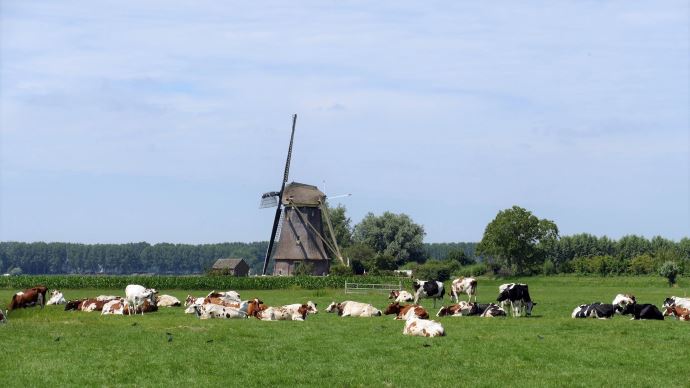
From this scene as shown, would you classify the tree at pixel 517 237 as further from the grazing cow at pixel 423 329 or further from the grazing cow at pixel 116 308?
the grazing cow at pixel 423 329

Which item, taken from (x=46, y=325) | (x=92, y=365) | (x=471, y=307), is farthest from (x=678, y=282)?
(x=92, y=365)

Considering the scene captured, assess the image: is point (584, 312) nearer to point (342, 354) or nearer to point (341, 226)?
point (342, 354)

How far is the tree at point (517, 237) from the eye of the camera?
120m

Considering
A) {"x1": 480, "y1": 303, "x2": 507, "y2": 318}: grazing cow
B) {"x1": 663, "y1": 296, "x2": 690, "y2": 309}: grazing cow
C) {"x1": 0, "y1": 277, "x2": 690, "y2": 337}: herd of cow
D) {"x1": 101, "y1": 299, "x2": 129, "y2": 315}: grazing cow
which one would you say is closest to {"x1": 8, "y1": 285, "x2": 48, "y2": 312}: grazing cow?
{"x1": 0, "y1": 277, "x2": 690, "y2": 337}: herd of cow

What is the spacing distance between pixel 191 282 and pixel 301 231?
2557 cm

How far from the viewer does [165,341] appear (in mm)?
24734

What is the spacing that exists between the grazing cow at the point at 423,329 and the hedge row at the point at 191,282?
52.5 meters

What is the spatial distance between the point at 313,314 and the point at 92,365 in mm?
18344

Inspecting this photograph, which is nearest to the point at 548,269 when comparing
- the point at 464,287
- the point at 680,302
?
the point at 464,287

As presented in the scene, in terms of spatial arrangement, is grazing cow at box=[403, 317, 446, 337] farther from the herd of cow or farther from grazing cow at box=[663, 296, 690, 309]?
grazing cow at box=[663, 296, 690, 309]

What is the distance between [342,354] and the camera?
22.4 metres

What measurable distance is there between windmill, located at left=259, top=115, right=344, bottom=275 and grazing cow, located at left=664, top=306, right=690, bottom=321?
70995 millimetres

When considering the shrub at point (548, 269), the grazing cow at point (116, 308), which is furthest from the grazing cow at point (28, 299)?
the shrub at point (548, 269)

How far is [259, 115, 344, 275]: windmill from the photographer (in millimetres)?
105750
